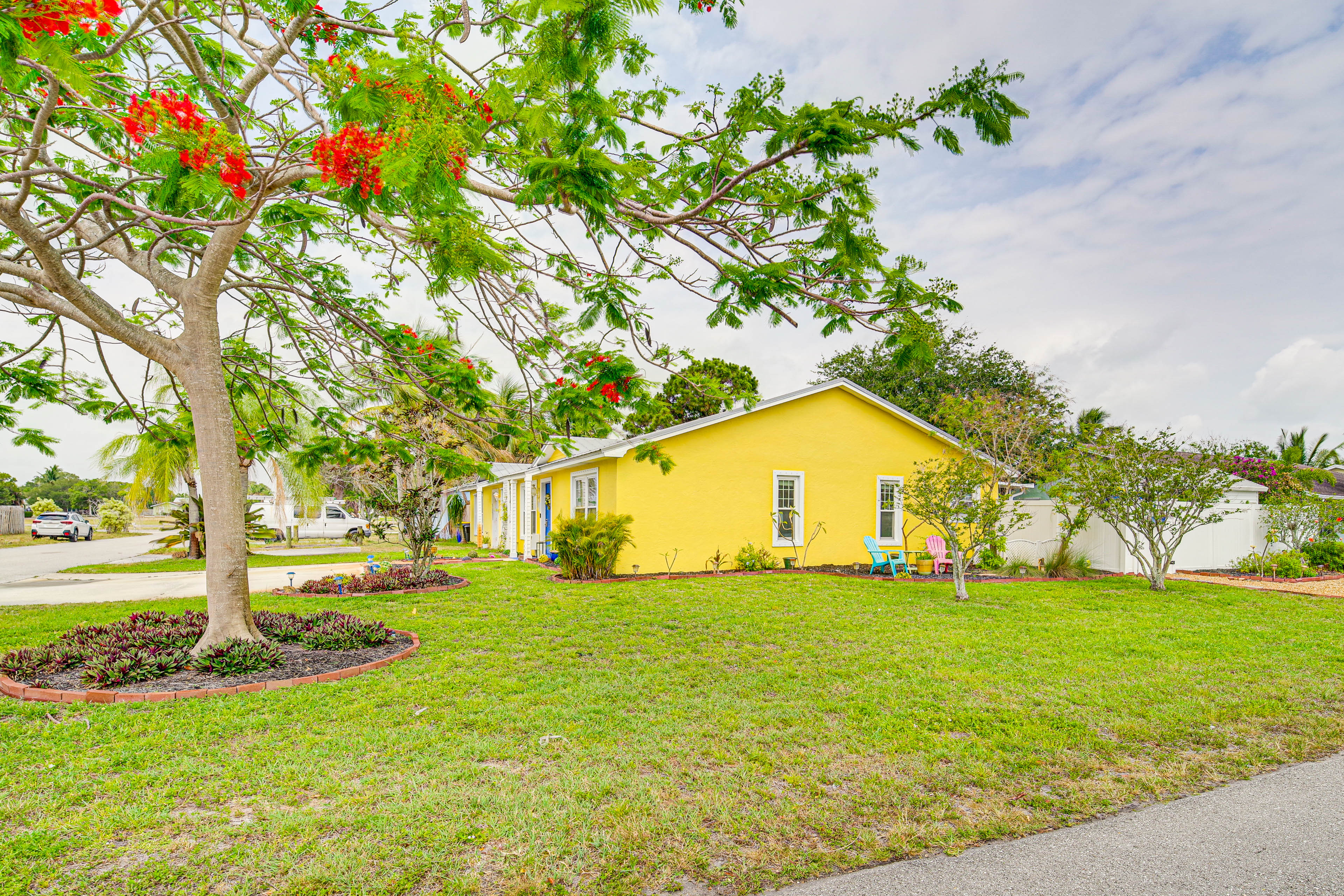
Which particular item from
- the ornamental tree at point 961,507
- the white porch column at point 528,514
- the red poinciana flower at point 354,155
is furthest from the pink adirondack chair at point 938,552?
the red poinciana flower at point 354,155

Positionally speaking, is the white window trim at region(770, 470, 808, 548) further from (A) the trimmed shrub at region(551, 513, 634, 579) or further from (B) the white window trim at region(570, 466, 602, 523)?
(B) the white window trim at region(570, 466, 602, 523)

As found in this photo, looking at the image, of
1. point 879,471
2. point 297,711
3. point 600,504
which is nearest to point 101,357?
point 297,711

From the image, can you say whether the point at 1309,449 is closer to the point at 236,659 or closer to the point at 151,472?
the point at 236,659

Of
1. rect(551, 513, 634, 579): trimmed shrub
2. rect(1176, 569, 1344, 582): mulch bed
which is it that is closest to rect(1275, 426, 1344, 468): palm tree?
rect(1176, 569, 1344, 582): mulch bed

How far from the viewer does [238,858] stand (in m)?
2.88

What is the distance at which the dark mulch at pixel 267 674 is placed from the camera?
5512 mm

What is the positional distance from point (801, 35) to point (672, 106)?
1.34 meters

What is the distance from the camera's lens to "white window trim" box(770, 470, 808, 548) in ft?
51.2

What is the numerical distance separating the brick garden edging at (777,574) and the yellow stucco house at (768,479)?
51 centimetres

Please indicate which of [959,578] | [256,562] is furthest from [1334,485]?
[256,562]

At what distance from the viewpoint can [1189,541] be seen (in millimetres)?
16984

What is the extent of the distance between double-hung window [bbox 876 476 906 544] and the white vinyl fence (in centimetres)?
304

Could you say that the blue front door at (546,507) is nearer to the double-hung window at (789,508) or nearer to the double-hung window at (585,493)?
the double-hung window at (585,493)

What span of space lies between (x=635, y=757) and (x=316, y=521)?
33.7 metres
